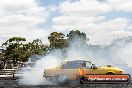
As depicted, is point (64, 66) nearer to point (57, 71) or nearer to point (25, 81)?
point (57, 71)

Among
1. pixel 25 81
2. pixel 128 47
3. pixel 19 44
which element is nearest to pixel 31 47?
pixel 19 44

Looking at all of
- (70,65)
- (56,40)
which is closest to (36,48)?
(56,40)

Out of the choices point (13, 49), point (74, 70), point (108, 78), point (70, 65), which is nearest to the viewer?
point (108, 78)

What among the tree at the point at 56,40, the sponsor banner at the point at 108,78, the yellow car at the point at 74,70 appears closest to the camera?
the sponsor banner at the point at 108,78

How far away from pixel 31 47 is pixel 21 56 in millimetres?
3937

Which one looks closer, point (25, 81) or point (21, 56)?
point (25, 81)

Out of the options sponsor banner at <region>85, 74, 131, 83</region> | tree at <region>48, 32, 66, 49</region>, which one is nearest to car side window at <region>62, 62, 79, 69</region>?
sponsor banner at <region>85, 74, 131, 83</region>

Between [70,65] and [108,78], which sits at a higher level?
[70,65]

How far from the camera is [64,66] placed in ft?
75.9

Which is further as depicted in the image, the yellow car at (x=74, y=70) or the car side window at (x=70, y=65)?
the car side window at (x=70, y=65)

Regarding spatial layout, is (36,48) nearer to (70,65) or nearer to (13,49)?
(13,49)

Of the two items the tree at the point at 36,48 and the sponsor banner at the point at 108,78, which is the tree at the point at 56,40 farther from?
the sponsor banner at the point at 108,78

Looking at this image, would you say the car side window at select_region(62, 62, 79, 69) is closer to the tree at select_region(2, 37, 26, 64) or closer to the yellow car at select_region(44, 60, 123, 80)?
the yellow car at select_region(44, 60, 123, 80)

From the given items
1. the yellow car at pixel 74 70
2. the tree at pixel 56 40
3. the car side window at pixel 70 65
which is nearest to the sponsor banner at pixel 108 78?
the yellow car at pixel 74 70
